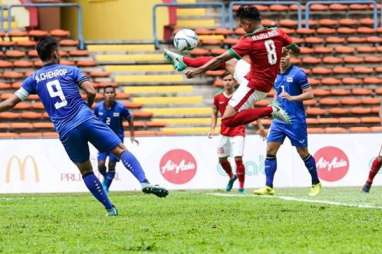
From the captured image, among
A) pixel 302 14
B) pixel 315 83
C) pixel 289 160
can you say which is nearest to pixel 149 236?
pixel 289 160

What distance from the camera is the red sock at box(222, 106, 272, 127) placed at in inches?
593

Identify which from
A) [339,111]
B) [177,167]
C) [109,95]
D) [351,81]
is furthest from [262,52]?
[351,81]

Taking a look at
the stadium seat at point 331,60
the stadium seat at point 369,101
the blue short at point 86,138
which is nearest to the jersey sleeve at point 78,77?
the blue short at point 86,138

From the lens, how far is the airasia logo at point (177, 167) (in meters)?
23.4

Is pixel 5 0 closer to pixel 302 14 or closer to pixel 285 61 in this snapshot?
pixel 302 14

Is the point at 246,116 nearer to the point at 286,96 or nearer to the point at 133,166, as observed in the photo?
the point at 133,166

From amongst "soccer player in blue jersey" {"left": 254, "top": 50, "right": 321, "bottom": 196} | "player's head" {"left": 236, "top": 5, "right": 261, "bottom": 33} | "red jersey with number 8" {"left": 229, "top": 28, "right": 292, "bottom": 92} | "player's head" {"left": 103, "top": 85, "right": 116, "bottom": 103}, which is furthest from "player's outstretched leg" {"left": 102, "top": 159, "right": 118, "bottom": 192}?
"player's head" {"left": 236, "top": 5, "right": 261, "bottom": 33}

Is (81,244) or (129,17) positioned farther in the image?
(129,17)

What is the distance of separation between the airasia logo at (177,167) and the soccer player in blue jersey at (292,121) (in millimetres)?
5102

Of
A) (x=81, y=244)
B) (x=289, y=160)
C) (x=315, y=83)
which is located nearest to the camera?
(x=81, y=244)

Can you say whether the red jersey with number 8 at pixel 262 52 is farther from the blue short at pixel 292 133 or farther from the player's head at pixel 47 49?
the blue short at pixel 292 133

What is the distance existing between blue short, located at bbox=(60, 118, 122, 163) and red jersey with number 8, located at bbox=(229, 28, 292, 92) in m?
2.08

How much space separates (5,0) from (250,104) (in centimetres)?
1522

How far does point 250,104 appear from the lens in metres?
15.2
